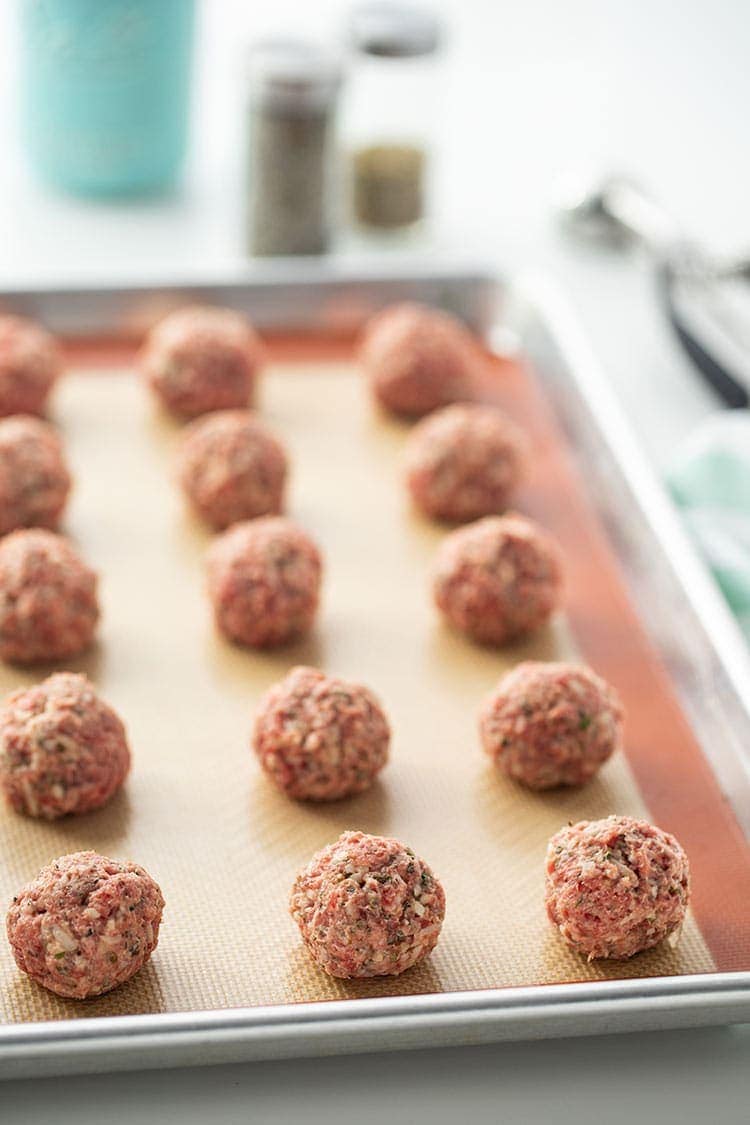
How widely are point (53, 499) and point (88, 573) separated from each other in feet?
0.86

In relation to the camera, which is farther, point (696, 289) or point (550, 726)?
point (696, 289)

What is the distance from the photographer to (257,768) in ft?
7.57

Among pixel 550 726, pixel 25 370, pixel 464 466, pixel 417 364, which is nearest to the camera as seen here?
pixel 550 726

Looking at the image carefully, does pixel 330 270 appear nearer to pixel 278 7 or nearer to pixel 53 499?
pixel 53 499

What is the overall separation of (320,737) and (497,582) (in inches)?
18.8

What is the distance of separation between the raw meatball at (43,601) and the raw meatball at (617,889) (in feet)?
2.89

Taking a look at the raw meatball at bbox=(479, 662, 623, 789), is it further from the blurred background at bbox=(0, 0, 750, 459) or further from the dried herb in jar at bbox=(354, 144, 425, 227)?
the dried herb in jar at bbox=(354, 144, 425, 227)

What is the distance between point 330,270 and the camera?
3311 millimetres

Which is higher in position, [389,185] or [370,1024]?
[389,185]

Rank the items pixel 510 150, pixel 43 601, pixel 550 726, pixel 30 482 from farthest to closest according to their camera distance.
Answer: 1. pixel 510 150
2. pixel 30 482
3. pixel 43 601
4. pixel 550 726

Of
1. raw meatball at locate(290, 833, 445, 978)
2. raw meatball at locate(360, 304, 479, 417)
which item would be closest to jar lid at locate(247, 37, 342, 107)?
raw meatball at locate(360, 304, 479, 417)

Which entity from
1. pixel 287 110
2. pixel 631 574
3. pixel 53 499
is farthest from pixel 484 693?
pixel 287 110

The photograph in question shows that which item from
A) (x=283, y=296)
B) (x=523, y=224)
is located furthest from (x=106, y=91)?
(x=523, y=224)

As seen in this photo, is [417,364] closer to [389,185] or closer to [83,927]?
[389,185]
